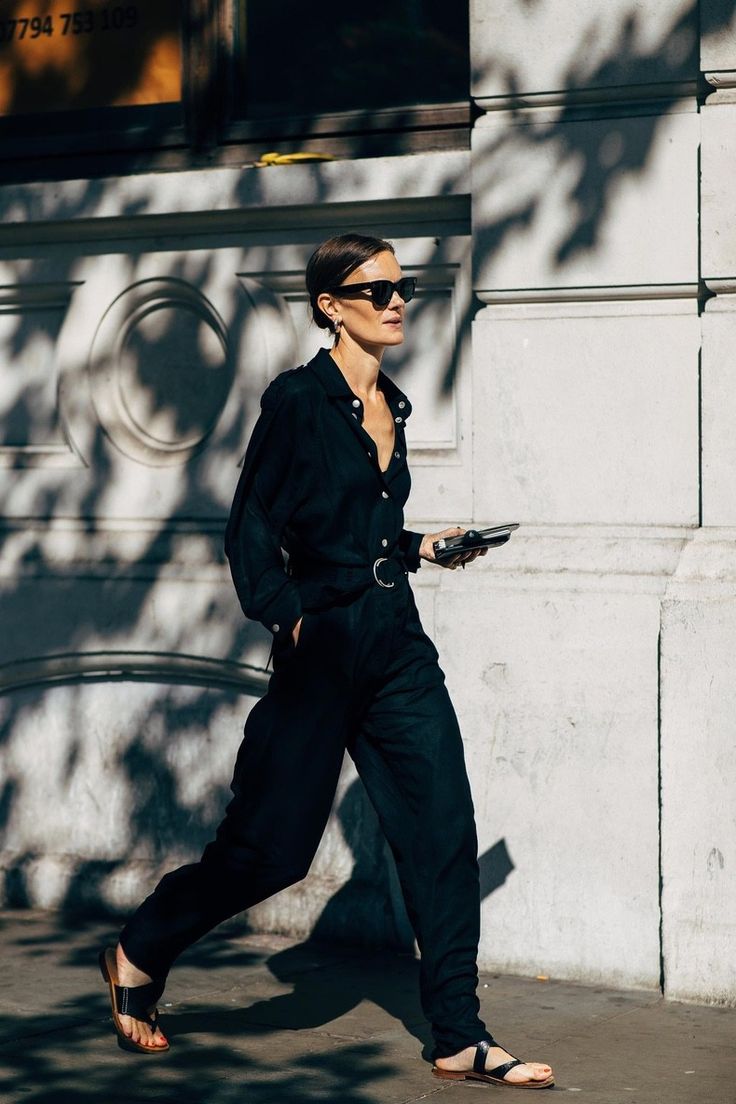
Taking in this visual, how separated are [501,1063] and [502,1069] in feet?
0.05

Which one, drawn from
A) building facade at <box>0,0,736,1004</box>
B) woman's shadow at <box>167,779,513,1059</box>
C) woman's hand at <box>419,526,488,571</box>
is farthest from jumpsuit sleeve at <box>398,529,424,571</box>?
woman's shadow at <box>167,779,513,1059</box>

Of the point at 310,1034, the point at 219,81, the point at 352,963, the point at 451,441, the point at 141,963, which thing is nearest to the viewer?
the point at 141,963

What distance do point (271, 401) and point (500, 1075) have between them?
1808 mm

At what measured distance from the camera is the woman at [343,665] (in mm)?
4957

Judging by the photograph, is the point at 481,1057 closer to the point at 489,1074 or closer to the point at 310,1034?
the point at 489,1074

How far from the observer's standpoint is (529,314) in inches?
248

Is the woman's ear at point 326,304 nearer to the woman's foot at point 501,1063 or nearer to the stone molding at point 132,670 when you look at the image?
the woman's foot at point 501,1063

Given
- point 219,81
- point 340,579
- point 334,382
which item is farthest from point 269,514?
point 219,81

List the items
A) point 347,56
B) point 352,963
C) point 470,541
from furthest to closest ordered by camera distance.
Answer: point 347,56 → point 352,963 → point 470,541

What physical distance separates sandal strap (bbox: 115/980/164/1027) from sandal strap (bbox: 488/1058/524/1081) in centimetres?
94

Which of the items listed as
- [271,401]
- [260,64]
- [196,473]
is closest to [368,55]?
[260,64]

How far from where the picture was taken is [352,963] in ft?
20.8

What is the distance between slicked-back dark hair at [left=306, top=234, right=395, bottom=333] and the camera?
4957mm

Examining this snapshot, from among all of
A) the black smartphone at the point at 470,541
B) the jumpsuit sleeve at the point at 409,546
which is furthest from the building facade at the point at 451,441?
the black smartphone at the point at 470,541
